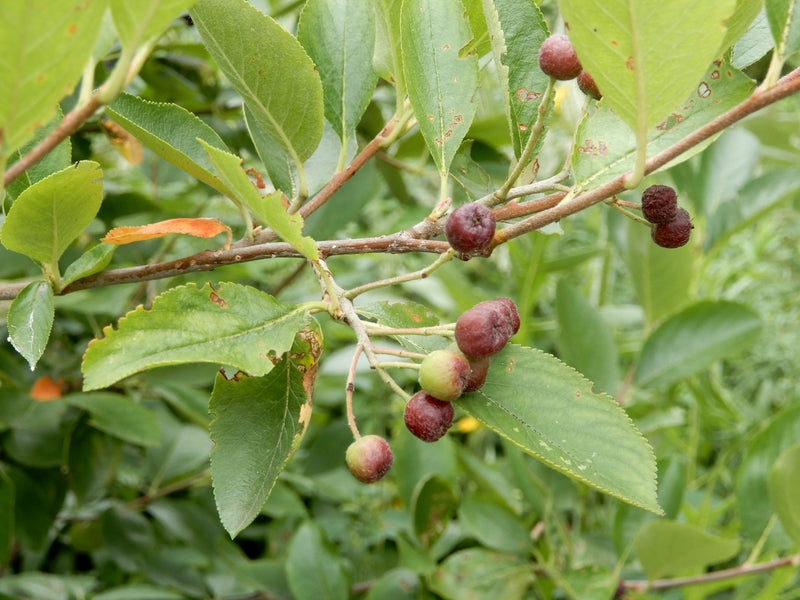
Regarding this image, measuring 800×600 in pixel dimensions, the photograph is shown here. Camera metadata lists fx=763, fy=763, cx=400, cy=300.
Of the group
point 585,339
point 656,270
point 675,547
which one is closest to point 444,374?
point 675,547

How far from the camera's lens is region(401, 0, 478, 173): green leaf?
0.78 meters

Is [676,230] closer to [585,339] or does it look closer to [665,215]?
[665,215]

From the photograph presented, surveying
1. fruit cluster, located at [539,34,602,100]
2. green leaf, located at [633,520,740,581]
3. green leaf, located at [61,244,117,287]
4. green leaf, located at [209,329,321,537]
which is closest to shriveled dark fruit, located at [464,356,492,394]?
green leaf, located at [209,329,321,537]

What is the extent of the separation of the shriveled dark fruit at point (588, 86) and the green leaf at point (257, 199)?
1.05 ft

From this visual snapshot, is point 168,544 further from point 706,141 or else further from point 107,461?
point 706,141

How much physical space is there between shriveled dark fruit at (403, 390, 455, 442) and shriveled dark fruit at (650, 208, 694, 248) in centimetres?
27

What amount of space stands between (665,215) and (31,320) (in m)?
0.62

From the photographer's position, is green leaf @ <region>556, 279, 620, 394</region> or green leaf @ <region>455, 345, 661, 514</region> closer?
green leaf @ <region>455, 345, 661, 514</region>

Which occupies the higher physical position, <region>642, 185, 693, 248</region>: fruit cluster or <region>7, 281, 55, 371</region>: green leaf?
<region>7, 281, 55, 371</region>: green leaf

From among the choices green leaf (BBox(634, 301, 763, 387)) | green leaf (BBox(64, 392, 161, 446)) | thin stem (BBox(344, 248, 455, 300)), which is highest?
thin stem (BBox(344, 248, 455, 300))

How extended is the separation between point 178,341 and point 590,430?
359 mm

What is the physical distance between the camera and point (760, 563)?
1.36 meters

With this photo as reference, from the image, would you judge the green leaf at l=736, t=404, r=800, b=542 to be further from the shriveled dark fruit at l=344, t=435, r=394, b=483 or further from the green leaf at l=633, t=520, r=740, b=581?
the shriveled dark fruit at l=344, t=435, r=394, b=483

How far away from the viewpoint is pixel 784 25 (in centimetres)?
66
